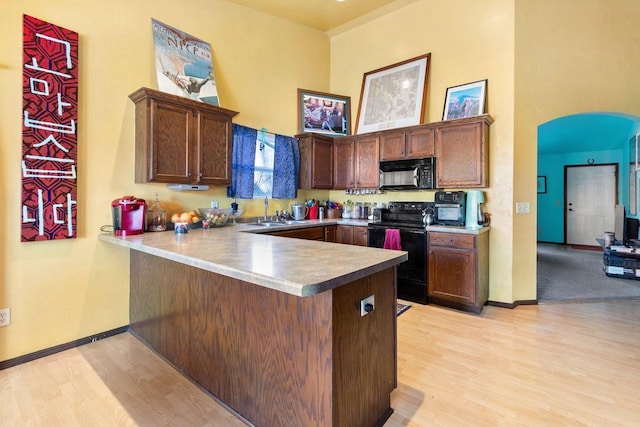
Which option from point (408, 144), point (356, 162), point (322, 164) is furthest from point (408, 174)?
point (322, 164)

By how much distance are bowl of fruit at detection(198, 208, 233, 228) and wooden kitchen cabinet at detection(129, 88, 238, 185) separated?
0.32m

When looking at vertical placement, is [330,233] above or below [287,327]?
above

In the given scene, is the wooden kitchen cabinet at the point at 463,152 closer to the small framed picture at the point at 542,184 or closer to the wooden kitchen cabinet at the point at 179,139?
the wooden kitchen cabinet at the point at 179,139

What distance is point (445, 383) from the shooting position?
2.08 meters

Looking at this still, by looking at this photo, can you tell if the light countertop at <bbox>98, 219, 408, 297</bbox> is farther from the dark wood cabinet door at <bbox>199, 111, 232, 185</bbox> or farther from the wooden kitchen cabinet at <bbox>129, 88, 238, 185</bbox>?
the dark wood cabinet door at <bbox>199, 111, 232, 185</bbox>

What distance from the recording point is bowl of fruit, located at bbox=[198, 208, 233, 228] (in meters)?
3.31

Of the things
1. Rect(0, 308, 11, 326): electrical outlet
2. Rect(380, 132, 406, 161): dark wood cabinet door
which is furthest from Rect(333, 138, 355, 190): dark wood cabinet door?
Rect(0, 308, 11, 326): electrical outlet

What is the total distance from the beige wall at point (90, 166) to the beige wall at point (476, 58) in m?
2.40

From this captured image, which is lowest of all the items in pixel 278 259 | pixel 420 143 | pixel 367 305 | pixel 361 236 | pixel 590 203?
pixel 367 305

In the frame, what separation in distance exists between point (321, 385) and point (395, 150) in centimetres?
338

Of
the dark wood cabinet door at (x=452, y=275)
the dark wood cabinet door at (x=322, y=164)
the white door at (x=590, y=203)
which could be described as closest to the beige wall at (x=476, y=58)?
the dark wood cabinet door at (x=452, y=275)

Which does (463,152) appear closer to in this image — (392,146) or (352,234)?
(392,146)

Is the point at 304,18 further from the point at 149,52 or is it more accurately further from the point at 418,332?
the point at 418,332

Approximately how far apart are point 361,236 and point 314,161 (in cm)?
129
